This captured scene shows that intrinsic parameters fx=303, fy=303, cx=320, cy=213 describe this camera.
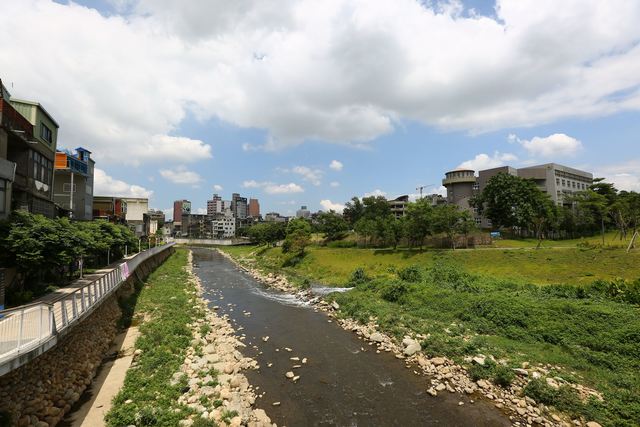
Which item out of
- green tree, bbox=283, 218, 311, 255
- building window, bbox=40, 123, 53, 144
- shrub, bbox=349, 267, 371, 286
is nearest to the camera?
building window, bbox=40, 123, 53, 144

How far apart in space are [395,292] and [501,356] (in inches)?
513

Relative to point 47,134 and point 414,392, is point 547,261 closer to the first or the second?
point 414,392

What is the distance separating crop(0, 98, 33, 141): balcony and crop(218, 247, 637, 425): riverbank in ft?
96.2

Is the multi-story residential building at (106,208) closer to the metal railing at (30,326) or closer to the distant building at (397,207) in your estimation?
the metal railing at (30,326)

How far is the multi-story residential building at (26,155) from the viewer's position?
21.3 metres

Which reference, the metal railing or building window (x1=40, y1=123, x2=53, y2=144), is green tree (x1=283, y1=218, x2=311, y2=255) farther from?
the metal railing

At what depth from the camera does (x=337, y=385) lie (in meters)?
15.2

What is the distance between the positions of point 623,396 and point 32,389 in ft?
76.4

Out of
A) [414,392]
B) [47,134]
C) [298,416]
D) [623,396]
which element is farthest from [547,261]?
[47,134]

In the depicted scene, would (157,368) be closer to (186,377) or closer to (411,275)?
(186,377)

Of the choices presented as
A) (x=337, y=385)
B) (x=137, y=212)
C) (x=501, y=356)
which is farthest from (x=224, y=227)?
(x=501, y=356)

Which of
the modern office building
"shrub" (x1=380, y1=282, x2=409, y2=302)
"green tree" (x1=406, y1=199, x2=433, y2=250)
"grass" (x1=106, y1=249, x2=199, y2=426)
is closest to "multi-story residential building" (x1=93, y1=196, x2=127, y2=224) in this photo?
"grass" (x1=106, y1=249, x2=199, y2=426)

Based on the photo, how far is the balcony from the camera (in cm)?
2173

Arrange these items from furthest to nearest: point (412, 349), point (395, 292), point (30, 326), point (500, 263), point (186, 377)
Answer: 1. point (500, 263)
2. point (395, 292)
3. point (412, 349)
4. point (186, 377)
5. point (30, 326)
